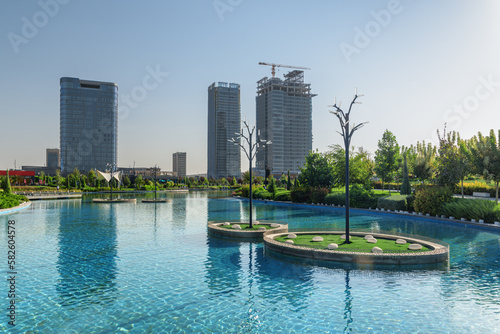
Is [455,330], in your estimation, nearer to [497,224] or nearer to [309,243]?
[309,243]

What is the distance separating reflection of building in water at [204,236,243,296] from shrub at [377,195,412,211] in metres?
22.4

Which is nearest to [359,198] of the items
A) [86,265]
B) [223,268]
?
[223,268]

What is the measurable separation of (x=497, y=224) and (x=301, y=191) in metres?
27.8

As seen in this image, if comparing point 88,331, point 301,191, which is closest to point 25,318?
point 88,331

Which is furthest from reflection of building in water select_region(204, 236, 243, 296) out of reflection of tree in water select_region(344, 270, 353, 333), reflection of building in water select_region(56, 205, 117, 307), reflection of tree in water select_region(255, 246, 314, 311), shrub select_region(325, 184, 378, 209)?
shrub select_region(325, 184, 378, 209)

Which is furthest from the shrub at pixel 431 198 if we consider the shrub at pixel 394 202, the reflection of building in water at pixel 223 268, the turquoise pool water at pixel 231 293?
the reflection of building in water at pixel 223 268

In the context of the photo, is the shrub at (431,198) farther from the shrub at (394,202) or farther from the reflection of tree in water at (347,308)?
the reflection of tree in water at (347,308)

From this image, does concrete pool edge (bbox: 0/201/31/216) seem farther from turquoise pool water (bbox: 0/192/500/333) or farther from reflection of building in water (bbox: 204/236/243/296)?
reflection of building in water (bbox: 204/236/243/296)

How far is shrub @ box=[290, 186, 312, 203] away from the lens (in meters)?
A: 49.7

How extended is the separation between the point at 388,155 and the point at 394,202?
17409 millimetres

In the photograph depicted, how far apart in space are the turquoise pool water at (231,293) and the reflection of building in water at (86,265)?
47mm

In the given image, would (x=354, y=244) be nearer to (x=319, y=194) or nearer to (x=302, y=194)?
(x=319, y=194)

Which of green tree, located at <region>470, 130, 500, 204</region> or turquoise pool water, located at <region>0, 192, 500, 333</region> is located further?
green tree, located at <region>470, 130, 500, 204</region>

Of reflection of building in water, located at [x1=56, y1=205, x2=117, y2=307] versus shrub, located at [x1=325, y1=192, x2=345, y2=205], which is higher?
shrub, located at [x1=325, y1=192, x2=345, y2=205]
